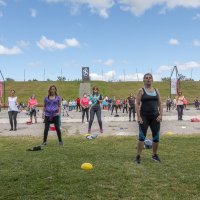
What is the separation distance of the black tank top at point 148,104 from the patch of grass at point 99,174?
3.31 feet

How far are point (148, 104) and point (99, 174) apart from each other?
1.88 metres

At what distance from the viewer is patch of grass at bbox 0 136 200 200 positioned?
5418 millimetres

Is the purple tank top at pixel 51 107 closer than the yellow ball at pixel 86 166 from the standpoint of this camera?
No

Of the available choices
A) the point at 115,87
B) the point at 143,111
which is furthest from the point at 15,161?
the point at 115,87

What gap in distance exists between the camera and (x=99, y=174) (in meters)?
6.55

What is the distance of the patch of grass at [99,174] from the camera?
213 inches

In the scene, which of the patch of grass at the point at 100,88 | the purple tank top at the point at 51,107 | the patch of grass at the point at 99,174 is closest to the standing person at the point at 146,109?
the patch of grass at the point at 99,174

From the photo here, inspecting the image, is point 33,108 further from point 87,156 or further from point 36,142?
point 87,156

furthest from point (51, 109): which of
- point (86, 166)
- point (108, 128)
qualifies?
point (108, 128)

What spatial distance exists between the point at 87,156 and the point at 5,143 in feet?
12.0

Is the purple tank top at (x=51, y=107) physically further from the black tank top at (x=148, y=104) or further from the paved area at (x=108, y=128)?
the paved area at (x=108, y=128)

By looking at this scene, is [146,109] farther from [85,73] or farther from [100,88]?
[100,88]

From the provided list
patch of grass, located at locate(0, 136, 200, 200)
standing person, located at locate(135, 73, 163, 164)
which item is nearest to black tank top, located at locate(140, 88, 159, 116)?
standing person, located at locate(135, 73, 163, 164)

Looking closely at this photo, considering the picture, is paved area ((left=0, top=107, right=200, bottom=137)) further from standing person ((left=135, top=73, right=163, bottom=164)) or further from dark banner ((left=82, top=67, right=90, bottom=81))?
dark banner ((left=82, top=67, right=90, bottom=81))
